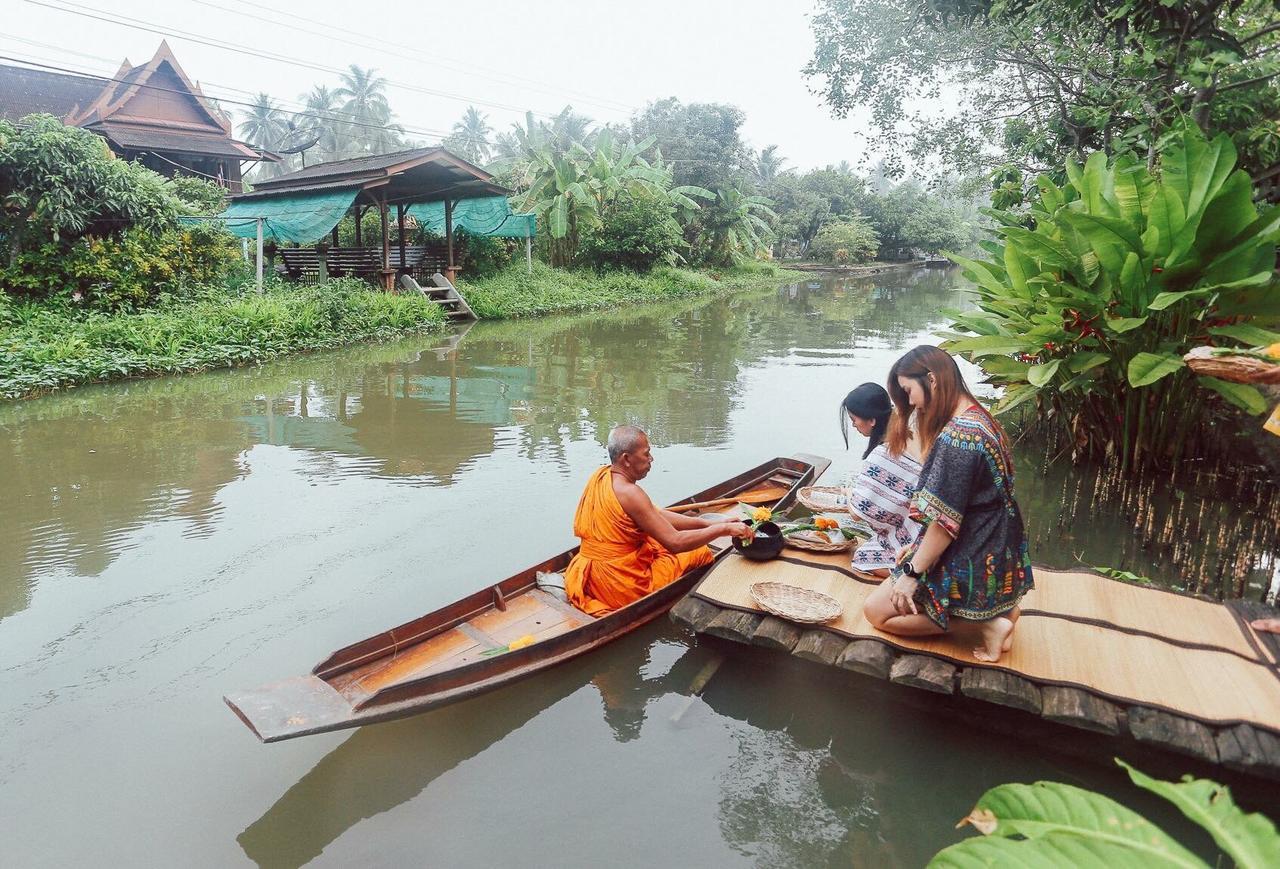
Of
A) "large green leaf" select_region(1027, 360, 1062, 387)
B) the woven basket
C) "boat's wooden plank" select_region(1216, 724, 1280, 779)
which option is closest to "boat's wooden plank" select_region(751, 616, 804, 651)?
"boat's wooden plank" select_region(1216, 724, 1280, 779)

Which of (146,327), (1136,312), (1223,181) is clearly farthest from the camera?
(146,327)

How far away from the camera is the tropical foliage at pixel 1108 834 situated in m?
1.28

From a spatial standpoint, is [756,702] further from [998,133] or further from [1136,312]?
[998,133]

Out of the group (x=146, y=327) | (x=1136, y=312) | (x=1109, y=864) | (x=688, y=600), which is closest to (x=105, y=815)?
(x=688, y=600)

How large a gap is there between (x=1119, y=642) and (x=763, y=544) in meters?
1.69

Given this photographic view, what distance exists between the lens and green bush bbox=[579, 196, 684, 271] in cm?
2427

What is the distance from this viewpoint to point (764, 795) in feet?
10.6

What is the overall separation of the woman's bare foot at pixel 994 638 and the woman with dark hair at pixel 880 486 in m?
0.63

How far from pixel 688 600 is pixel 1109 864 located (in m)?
2.76

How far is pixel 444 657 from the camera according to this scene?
380cm

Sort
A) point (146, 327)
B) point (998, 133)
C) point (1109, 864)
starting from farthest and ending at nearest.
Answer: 1. point (998, 133)
2. point (146, 327)
3. point (1109, 864)

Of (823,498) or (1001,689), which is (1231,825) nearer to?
(1001,689)

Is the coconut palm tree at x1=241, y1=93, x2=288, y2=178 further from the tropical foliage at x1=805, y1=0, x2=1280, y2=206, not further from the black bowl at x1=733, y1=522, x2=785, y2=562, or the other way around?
the black bowl at x1=733, y1=522, x2=785, y2=562

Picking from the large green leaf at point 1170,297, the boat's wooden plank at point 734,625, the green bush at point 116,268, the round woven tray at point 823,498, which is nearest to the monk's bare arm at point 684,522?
the boat's wooden plank at point 734,625
